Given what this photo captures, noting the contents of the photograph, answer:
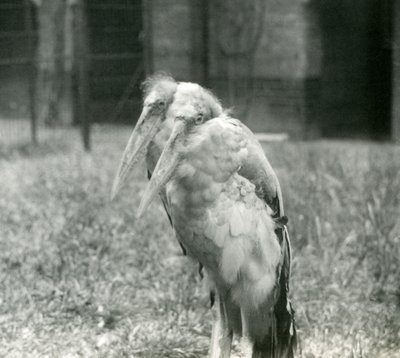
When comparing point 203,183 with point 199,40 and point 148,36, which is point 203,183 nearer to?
point 148,36

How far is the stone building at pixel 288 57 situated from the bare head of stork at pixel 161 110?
6120 mm

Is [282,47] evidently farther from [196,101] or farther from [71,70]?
[196,101]

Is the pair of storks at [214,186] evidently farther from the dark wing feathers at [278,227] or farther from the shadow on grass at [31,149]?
Answer: the shadow on grass at [31,149]

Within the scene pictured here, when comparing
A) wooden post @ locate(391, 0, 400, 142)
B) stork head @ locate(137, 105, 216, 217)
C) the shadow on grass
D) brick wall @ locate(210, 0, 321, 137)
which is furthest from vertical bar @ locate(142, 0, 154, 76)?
stork head @ locate(137, 105, 216, 217)

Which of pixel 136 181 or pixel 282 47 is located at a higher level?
pixel 282 47

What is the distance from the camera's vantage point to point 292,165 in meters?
7.77

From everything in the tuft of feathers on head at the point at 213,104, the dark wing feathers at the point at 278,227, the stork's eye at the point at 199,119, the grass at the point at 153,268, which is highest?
the tuft of feathers on head at the point at 213,104

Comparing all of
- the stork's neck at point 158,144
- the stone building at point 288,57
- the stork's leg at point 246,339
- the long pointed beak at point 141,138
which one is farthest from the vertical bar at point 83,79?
the long pointed beak at point 141,138

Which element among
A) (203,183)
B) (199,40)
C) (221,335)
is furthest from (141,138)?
(199,40)

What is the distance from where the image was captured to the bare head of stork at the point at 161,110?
352 cm

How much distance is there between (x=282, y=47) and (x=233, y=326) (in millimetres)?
6555

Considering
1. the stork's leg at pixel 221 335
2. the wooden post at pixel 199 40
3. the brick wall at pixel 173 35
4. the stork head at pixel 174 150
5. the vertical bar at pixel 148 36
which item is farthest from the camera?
the brick wall at pixel 173 35

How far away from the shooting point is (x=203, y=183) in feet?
11.5

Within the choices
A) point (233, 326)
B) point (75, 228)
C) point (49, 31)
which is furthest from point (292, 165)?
point (49, 31)
